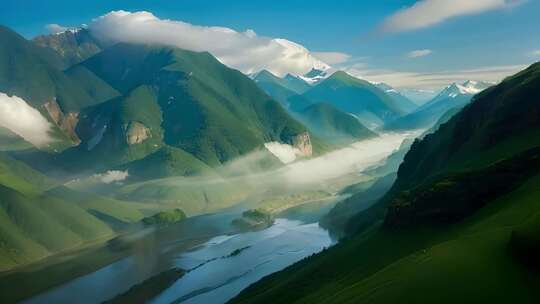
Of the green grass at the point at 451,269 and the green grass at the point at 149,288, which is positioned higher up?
the green grass at the point at 149,288

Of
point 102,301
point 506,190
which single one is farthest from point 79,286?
point 506,190

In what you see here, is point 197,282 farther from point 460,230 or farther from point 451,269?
point 451,269

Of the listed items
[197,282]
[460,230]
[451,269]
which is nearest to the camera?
[451,269]

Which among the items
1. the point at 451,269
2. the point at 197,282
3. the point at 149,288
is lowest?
the point at 451,269

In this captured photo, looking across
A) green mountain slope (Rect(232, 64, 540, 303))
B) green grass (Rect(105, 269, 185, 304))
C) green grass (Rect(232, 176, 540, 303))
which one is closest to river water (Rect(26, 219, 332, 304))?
green grass (Rect(105, 269, 185, 304))

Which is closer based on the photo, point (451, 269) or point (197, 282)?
point (451, 269)

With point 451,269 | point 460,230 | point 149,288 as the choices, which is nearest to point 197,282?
point 149,288

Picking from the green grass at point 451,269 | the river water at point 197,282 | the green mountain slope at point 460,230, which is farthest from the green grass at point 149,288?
the green grass at point 451,269

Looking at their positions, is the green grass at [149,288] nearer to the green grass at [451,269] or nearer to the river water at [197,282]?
the river water at [197,282]

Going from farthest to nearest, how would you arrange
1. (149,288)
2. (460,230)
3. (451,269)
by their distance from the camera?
1. (149,288)
2. (460,230)
3. (451,269)
